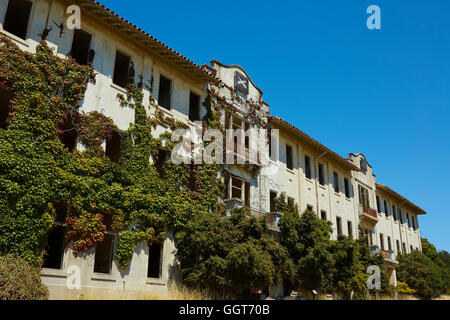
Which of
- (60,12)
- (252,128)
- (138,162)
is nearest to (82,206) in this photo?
(138,162)

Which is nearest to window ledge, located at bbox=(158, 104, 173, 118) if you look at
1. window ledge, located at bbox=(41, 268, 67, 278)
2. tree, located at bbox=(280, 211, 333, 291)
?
tree, located at bbox=(280, 211, 333, 291)

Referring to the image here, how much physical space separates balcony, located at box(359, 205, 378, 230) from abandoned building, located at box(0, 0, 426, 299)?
72.1 inches

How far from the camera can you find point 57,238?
1509 centimetres

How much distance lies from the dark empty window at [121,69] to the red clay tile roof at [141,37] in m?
1.01

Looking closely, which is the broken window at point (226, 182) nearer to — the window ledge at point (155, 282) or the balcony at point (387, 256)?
the window ledge at point (155, 282)

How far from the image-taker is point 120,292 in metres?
14.5

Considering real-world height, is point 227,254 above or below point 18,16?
below

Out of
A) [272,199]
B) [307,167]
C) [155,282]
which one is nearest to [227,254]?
[155,282]

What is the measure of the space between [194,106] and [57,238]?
32.3 ft

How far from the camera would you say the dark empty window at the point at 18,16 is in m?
14.9

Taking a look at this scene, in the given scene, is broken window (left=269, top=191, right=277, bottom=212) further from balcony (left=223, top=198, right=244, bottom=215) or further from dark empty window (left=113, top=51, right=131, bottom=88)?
dark empty window (left=113, top=51, right=131, bottom=88)

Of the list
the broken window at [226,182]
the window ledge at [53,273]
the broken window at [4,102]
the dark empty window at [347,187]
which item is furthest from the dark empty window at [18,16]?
the dark empty window at [347,187]

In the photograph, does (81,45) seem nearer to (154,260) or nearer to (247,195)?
(154,260)
